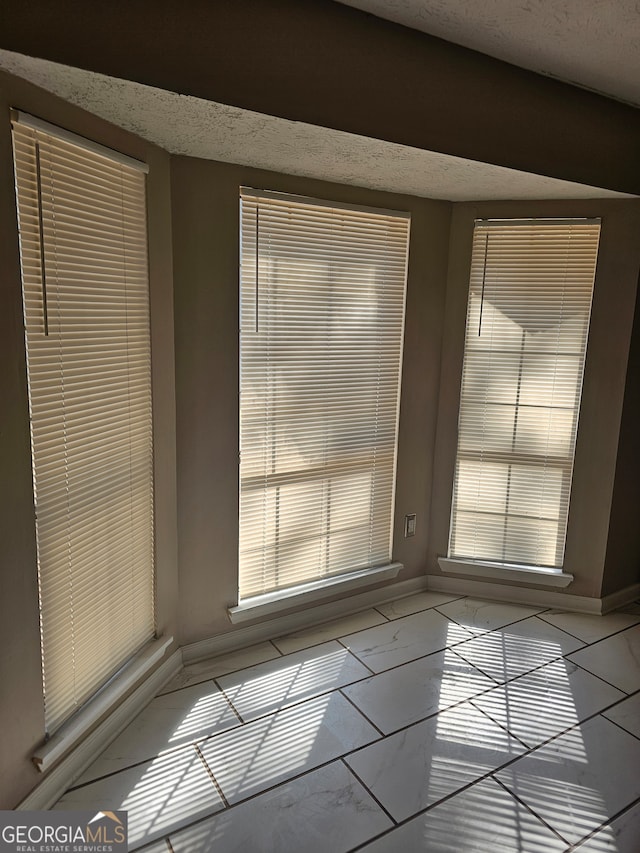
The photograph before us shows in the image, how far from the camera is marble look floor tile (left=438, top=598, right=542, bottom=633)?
319cm

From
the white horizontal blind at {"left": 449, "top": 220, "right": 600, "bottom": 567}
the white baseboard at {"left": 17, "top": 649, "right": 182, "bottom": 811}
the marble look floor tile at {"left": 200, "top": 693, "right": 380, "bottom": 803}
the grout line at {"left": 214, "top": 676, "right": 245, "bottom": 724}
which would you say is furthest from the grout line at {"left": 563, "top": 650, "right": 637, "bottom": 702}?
the white baseboard at {"left": 17, "top": 649, "right": 182, "bottom": 811}

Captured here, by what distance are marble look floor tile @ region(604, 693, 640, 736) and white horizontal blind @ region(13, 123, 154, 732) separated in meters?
2.04

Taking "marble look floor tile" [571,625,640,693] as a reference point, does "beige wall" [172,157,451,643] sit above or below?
above

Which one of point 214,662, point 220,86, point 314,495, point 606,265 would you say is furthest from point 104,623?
point 606,265

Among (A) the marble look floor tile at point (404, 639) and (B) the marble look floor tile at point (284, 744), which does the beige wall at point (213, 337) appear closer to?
(B) the marble look floor tile at point (284, 744)

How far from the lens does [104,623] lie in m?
2.22

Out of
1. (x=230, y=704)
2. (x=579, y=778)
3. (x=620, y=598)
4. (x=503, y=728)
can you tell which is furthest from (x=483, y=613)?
(x=230, y=704)

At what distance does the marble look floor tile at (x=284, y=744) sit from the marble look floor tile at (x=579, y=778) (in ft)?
1.91

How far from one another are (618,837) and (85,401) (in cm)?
228

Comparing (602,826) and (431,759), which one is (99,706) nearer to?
(431,759)

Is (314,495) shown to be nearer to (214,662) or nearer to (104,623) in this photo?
(214,662)

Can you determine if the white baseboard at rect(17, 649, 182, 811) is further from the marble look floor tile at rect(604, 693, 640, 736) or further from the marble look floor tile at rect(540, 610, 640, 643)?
the marble look floor tile at rect(540, 610, 640, 643)

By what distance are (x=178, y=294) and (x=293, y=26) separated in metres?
1.06

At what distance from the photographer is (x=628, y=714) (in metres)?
2.50
